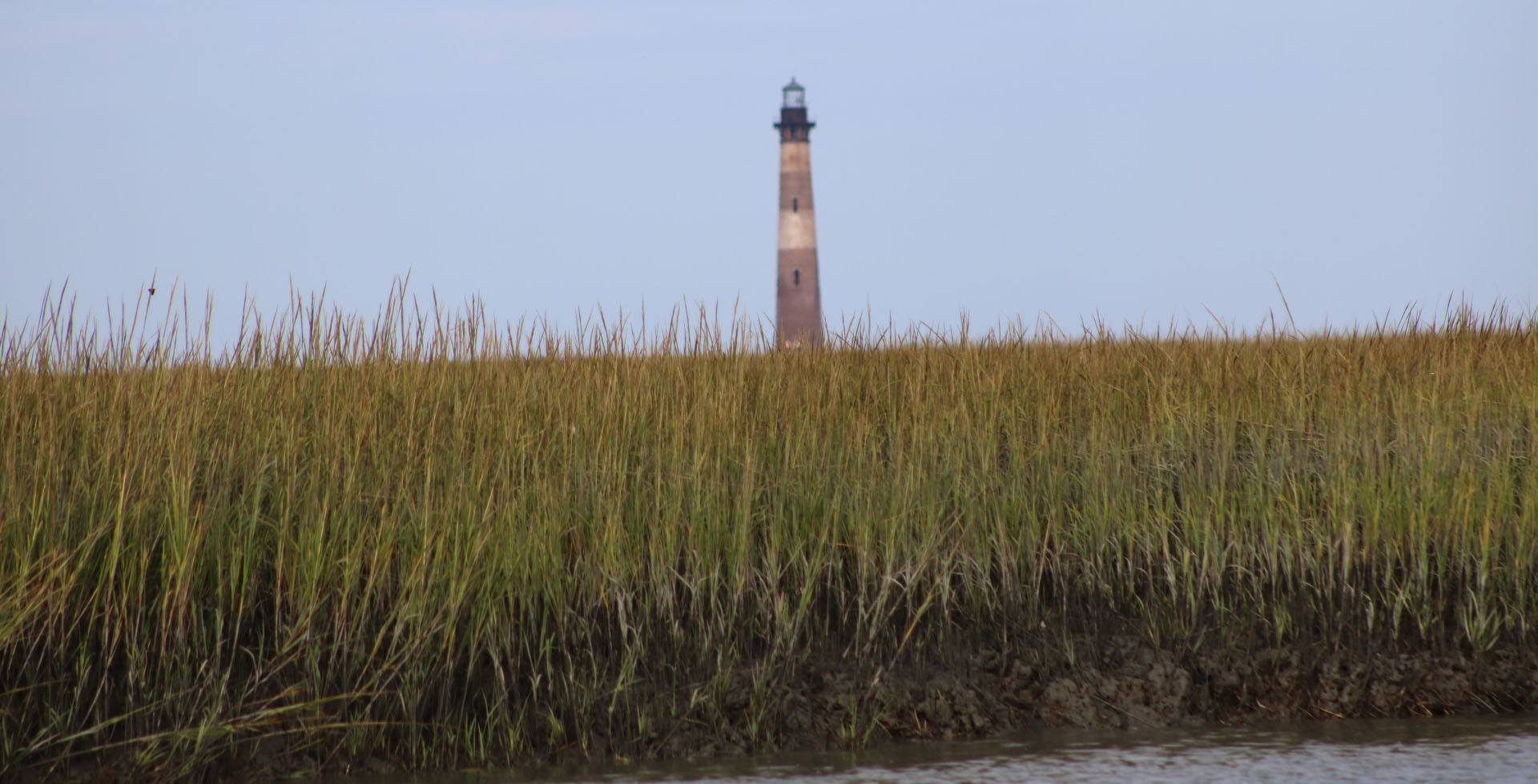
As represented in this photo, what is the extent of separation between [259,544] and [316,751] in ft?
2.37

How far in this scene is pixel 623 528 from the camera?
4.51 m

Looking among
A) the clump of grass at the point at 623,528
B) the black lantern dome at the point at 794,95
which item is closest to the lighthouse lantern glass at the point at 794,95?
the black lantern dome at the point at 794,95

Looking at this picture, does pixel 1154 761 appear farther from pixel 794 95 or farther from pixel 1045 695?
pixel 794 95

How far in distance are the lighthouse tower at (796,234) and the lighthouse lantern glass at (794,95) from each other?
66 cm

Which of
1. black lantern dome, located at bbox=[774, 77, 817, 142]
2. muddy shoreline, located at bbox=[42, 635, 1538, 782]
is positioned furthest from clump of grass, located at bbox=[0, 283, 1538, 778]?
black lantern dome, located at bbox=[774, 77, 817, 142]

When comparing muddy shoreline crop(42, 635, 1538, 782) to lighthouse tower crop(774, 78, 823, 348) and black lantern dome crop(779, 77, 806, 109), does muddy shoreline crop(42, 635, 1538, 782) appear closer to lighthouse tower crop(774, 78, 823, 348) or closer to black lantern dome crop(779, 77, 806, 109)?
lighthouse tower crop(774, 78, 823, 348)

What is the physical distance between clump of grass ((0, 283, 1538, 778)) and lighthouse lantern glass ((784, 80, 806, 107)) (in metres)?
35.0

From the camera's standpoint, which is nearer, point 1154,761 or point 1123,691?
point 1154,761

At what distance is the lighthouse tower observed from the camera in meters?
35.9

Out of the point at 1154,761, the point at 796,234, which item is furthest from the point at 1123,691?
the point at 796,234

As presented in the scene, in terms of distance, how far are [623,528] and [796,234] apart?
32.6 metres

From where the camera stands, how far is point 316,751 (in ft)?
13.0

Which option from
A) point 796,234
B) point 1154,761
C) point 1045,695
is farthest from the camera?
point 796,234

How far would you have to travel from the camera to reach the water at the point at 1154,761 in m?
3.85
